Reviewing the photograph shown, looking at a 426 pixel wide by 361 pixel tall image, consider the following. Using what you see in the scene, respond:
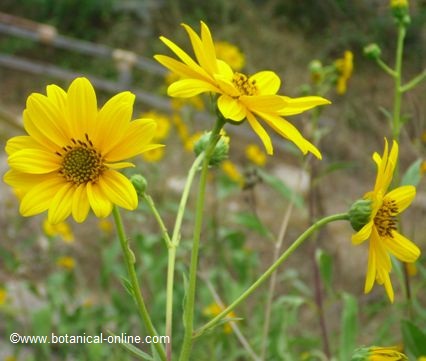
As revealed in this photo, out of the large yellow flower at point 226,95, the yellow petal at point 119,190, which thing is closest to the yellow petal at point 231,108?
the large yellow flower at point 226,95

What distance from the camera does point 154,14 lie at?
6.26m

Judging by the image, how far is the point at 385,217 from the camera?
87 centimetres

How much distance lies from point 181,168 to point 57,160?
3296 mm

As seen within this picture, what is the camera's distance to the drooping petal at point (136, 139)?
31.4 inches

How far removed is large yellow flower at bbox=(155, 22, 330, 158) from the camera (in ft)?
2.59

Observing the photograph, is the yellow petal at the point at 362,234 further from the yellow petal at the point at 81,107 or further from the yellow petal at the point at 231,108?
the yellow petal at the point at 81,107

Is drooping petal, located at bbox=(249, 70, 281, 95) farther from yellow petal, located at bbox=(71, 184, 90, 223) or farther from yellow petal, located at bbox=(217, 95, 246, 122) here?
yellow petal, located at bbox=(71, 184, 90, 223)

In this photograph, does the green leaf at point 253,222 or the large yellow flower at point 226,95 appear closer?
the large yellow flower at point 226,95

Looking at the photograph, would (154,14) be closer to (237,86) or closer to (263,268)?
(263,268)

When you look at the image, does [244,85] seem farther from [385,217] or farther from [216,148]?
[385,217]

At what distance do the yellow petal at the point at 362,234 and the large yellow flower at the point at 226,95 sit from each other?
95 millimetres

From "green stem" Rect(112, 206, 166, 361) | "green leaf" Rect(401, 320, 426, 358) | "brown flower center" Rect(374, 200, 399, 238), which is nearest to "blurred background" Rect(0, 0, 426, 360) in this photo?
"green leaf" Rect(401, 320, 426, 358)

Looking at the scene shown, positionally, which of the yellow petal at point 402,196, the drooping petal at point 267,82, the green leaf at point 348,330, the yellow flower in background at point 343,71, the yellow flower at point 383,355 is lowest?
the yellow flower at point 383,355

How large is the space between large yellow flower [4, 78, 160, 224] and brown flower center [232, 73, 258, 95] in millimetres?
134
